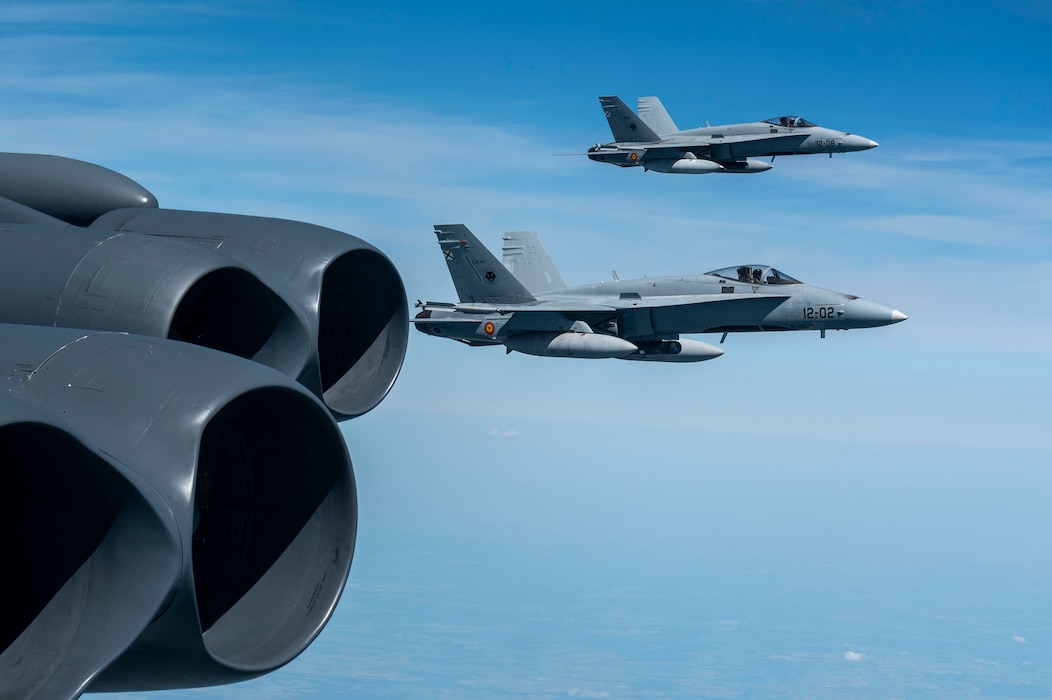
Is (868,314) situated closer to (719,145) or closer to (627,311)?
(627,311)

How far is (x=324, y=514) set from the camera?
780cm

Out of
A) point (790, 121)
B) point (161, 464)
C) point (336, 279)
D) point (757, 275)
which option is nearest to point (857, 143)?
point (790, 121)

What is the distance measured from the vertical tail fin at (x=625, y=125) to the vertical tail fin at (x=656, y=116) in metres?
1.57

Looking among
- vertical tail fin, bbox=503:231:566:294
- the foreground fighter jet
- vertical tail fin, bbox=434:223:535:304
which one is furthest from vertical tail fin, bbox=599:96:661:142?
the foreground fighter jet

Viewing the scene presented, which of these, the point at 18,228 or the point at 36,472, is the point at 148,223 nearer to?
the point at 18,228

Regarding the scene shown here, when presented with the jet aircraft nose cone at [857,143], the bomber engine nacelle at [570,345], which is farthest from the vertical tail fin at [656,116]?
the bomber engine nacelle at [570,345]

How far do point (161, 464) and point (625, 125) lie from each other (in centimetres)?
4391

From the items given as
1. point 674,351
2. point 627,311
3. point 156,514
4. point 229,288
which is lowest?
point 674,351

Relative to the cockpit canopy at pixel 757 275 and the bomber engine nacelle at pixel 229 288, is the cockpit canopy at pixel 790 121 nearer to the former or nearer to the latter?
the cockpit canopy at pixel 757 275

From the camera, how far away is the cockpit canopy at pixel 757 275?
3678cm

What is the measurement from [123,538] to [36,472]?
78 centimetres

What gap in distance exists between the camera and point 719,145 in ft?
155

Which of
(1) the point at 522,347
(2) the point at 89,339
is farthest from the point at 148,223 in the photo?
(1) the point at 522,347

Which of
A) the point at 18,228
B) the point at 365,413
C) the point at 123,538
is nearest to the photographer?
the point at 123,538
